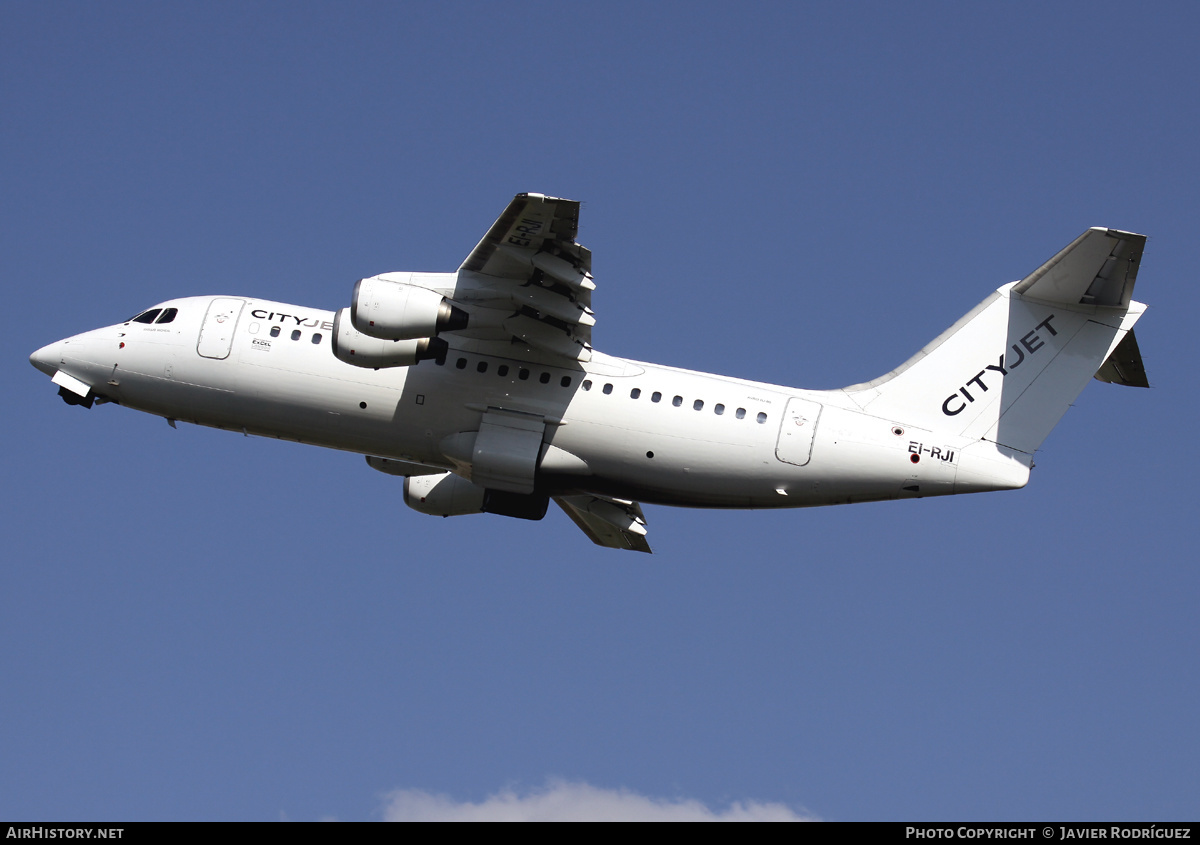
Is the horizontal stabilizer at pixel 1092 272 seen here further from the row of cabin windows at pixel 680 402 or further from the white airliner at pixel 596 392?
the row of cabin windows at pixel 680 402

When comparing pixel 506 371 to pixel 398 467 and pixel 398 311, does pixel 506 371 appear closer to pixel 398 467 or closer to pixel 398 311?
pixel 398 311

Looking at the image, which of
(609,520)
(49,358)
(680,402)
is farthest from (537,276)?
(49,358)

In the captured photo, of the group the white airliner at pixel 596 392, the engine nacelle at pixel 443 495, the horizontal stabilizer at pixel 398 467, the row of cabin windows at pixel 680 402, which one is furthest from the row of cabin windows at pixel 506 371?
the engine nacelle at pixel 443 495

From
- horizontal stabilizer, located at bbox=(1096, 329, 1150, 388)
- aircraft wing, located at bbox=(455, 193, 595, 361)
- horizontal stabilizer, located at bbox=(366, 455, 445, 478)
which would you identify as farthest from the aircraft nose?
horizontal stabilizer, located at bbox=(1096, 329, 1150, 388)

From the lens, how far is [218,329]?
59.7ft

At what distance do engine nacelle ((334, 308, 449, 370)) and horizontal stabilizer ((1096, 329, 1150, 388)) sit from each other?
8.92 meters

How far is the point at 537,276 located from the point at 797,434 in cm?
393

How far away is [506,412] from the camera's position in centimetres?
1734

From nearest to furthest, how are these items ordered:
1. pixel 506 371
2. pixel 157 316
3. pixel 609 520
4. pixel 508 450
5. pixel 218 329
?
pixel 508 450
pixel 506 371
pixel 218 329
pixel 157 316
pixel 609 520

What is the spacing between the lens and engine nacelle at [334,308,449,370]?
1669cm

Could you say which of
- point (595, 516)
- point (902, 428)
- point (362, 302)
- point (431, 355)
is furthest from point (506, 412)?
point (902, 428)

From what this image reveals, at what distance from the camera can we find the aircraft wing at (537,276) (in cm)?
1567

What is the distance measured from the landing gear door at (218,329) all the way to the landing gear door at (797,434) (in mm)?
7686

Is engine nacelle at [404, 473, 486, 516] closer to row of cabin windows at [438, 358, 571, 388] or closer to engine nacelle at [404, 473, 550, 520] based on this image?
engine nacelle at [404, 473, 550, 520]
